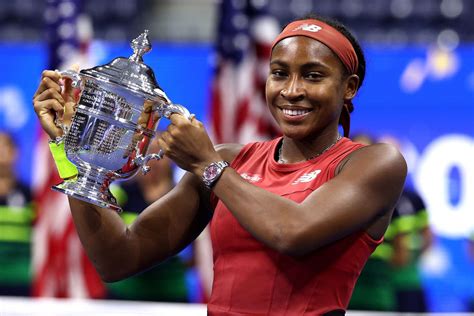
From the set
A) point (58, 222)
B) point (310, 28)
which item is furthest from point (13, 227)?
point (310, 28)

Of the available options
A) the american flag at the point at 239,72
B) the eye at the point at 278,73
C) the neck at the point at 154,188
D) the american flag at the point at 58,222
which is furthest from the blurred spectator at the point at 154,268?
the eye at the point at 278,73

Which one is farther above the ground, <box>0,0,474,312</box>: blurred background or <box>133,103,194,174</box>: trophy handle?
<box>133,103,194,174</box>: trophy handle

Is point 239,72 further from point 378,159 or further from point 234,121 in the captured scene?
point 378,159

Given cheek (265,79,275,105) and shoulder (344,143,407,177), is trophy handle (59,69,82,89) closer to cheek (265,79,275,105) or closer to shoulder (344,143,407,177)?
cheek (265,79,275,105)

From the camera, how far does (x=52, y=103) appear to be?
1.89m

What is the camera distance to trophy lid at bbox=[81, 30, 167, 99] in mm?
1794

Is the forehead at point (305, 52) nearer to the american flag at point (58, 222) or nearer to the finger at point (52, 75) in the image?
the finger at point (52, 75)

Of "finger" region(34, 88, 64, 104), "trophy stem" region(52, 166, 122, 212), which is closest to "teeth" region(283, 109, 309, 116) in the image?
"trophy stem" region(52, 166, 122, 212)

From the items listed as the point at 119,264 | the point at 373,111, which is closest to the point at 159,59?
the point at 373,111

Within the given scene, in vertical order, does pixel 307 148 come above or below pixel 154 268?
above

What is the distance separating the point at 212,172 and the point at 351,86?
0.39m

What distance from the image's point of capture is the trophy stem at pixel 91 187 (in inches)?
71.0

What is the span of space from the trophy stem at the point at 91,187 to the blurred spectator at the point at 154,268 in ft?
11.3

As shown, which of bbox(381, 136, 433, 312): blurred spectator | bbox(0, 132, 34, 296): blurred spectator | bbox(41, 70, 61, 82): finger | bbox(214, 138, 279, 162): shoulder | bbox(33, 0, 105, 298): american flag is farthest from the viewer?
bbox(0, 132, 34, 296): blurred spectator
